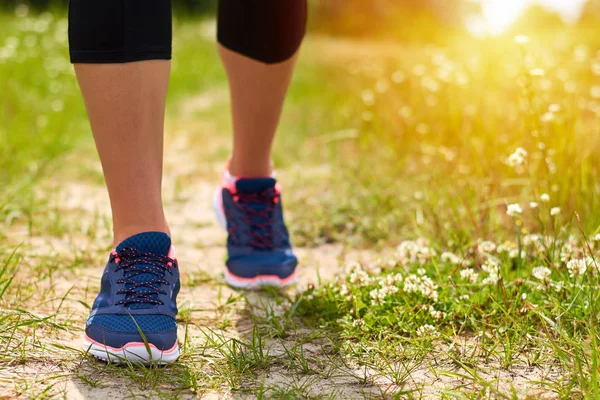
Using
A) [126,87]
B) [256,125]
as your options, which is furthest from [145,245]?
[256,125]

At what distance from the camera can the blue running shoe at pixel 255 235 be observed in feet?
6.37

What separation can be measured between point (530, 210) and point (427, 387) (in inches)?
45.1

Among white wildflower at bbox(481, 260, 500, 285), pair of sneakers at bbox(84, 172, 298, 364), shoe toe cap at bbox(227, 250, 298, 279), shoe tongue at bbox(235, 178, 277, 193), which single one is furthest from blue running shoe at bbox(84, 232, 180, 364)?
white wildflower at bbox(481, 260, 500, 285)

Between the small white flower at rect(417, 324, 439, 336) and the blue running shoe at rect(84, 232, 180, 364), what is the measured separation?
21.5 inches

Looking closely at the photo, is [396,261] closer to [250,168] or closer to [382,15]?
[250,168]

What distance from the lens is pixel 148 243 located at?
59.4 inches

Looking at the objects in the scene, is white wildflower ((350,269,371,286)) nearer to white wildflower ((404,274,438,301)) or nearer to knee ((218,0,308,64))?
white wildflower ((404,274,438,301))

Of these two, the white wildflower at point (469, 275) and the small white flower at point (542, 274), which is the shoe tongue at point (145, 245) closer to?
the white wildflower at point (469, 275)

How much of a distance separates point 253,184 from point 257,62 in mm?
368

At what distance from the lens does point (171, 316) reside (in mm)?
1477

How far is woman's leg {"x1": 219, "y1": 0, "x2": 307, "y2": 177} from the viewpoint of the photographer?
189cm

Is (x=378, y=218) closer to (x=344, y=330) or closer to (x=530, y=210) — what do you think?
(x=530, y=210)

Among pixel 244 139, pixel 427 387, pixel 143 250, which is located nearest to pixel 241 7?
pixel 244 139

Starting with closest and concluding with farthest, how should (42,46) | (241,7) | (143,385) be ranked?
(143,385) → (241,7) → (42,46)
